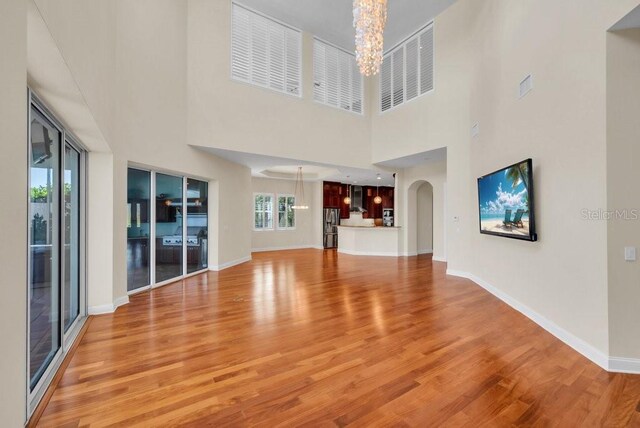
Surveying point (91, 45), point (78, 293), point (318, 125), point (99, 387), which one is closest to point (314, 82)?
point (318, 125)

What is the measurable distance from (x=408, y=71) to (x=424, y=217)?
16.1 feet

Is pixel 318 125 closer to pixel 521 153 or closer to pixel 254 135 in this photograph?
pixel 254 135

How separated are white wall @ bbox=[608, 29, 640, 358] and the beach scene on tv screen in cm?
105

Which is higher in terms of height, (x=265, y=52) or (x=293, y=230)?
(x=265, y=52)

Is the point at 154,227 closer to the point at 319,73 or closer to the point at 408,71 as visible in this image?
the point at 319,73

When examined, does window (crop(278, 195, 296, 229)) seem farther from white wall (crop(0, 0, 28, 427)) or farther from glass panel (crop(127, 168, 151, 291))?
white wall (crop(0, 0, 28, 427))

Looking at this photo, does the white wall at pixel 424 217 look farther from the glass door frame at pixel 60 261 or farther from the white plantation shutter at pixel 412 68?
the glass door frame at pixel 60 261

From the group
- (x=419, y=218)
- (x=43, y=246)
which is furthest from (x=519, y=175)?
(x=419, y=218)

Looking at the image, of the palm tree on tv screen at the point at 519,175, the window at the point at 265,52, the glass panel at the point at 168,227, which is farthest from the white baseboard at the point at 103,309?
the palm tree on tv screen at the point at 519,175

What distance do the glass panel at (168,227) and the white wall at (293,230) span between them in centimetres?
499

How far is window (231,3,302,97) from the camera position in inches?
260

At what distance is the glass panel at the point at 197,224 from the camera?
6.55m

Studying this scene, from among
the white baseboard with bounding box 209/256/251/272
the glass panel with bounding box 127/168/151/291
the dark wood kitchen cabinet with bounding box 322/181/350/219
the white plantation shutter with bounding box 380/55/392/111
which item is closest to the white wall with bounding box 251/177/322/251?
the dark wood kitchen cabinet with bounding box 322/181/350/219

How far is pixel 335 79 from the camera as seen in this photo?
27.3 feet
